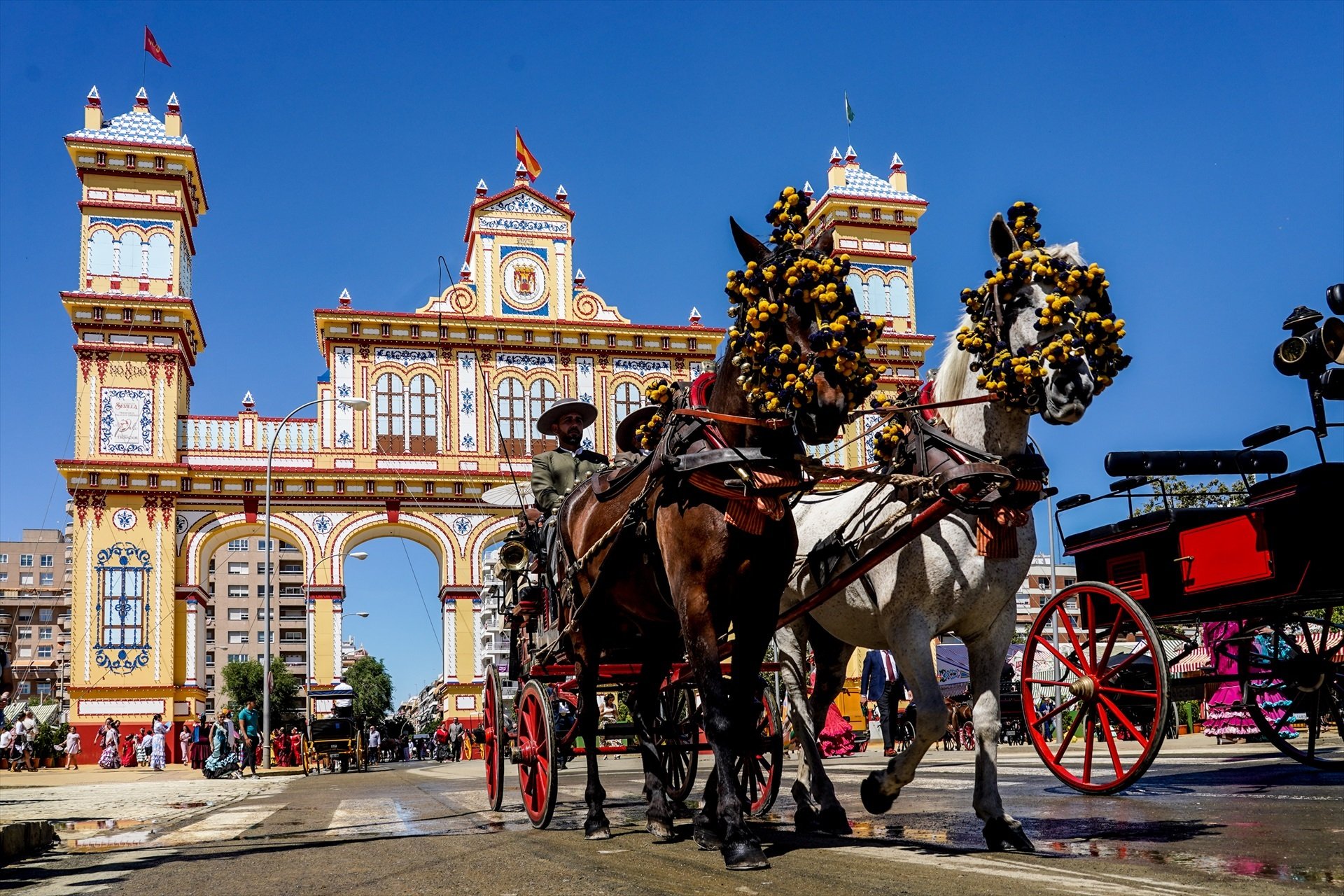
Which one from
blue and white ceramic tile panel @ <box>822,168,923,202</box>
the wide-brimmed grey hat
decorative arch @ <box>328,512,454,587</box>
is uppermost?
blue and white ceramic tile panel @ <box>822,168,923,202</box>

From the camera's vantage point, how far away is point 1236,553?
295 inches

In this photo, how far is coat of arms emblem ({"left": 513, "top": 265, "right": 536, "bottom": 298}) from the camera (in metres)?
38.7

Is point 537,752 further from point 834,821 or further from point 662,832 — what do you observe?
point 834,821

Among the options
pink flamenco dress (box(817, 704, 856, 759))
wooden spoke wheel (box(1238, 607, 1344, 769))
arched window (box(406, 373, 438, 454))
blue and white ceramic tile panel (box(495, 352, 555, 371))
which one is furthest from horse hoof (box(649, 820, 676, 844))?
blue and white ceramic tile panel (box(495, 352, 555, 371))

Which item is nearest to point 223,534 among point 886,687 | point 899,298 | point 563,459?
point 899,298

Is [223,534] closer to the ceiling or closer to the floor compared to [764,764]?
closer to the ceiling

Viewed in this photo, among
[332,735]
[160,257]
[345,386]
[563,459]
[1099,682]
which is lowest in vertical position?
[332,735]

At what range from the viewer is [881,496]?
6887mm

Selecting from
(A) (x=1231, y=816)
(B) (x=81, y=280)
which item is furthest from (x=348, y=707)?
(A) (x=1231, y=816)

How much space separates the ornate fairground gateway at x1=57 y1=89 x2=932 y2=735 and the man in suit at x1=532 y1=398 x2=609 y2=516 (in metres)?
23.4

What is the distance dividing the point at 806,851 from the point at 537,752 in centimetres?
250

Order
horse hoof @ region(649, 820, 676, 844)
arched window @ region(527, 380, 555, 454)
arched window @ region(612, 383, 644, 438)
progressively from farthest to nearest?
arched window @ region(612, 383, 644, 438)
arched window @ region(527, 380, 555, 454)
horse hoof @ region(649, 820, 676, 844)

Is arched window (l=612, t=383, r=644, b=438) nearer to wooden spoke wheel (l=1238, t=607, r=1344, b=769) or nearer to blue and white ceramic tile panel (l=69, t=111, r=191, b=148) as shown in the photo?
blue and white ceramic tile panel (l=69, t=111, r=191, b=148)

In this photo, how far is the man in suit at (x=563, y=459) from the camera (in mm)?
8500
